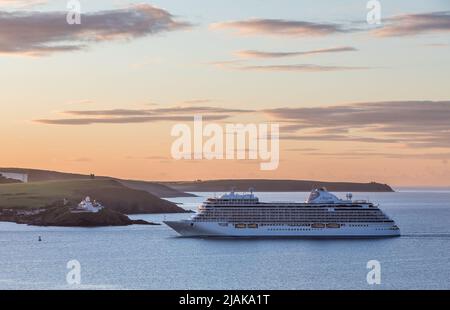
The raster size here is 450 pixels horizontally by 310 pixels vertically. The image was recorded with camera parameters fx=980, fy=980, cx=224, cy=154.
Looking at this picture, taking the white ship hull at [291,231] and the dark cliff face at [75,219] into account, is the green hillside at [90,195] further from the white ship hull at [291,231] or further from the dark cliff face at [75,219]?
the white ship hull at [291,231]

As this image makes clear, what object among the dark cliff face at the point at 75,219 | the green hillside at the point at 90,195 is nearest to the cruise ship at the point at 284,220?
the dark cliff face at the point at 75,219

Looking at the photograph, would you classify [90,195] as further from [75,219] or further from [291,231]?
[291,231]

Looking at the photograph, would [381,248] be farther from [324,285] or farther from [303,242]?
[324,285]

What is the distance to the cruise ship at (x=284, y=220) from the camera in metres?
95.2

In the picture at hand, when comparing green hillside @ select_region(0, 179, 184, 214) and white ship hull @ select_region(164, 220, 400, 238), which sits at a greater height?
green hillside @ select_region(0, 179, 184, 214)

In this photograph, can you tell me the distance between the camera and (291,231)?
96.5 meters

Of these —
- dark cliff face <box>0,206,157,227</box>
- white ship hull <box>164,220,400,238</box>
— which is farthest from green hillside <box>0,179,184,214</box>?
white ship hull <box>164,220,400,238</box>

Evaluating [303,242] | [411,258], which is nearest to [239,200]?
[303,242]

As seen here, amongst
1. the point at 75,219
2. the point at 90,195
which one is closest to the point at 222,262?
the point at 75,219

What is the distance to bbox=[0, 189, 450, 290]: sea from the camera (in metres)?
61.6

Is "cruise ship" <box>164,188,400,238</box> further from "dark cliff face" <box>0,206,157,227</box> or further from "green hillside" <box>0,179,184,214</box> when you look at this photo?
"green hillside" <box>0,179,184,214</box>

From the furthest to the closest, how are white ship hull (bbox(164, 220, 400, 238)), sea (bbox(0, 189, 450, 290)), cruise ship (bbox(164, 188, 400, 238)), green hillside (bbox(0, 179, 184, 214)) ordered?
green hillside (bbox(0, 179, 184, 214)) → cruise ship (bbox(164, 188, 400, 238)) → white ship hull (bbox(164, 220, 400, 238)) → sea (bbox(0, 189, 450, 290))

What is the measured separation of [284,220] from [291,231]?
A: 50.4 inches

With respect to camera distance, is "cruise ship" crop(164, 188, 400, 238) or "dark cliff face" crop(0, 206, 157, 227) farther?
"dark cliff face" crop(0, 206, 157, 227)
